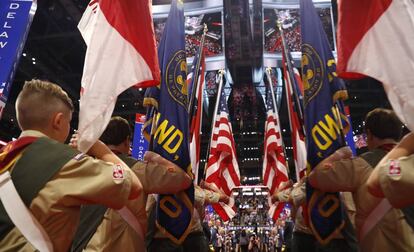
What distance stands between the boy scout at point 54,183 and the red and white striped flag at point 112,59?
396mm

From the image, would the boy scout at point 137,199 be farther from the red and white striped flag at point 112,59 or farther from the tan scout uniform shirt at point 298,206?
the tan scout uniform shirt at point 298,206

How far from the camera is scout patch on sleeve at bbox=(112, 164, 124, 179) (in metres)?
1.83

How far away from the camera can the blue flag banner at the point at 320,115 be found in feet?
9.48

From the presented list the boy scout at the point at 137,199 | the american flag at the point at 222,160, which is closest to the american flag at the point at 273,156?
the american flag at the point at 222,160

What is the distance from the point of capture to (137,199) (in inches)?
112

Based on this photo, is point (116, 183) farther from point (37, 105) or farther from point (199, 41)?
point (199, 41)

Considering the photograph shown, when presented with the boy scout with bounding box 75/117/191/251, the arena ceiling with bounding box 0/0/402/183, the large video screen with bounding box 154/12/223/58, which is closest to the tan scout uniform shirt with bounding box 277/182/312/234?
the boy scout with bounding box 75/117/191/251

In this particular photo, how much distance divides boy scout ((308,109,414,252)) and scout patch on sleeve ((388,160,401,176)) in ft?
1.93

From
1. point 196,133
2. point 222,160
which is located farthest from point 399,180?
point 222,160

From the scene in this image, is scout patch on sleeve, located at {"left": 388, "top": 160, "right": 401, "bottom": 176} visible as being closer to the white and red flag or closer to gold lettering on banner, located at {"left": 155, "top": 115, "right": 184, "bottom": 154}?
the white and red flag

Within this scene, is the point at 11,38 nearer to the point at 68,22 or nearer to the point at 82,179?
Answer: the point at 82,179

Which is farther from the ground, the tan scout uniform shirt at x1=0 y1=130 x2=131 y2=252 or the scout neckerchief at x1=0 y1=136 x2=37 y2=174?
the scout neckerchief at x1=0 y1=136 x2=37 y2=174

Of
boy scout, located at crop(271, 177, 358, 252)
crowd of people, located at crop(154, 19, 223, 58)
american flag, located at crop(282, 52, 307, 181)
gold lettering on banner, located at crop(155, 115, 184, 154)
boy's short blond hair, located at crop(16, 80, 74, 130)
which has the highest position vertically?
crowd of people, located at crop(154, 19, 223, 58)

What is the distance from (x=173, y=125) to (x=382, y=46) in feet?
5.45
